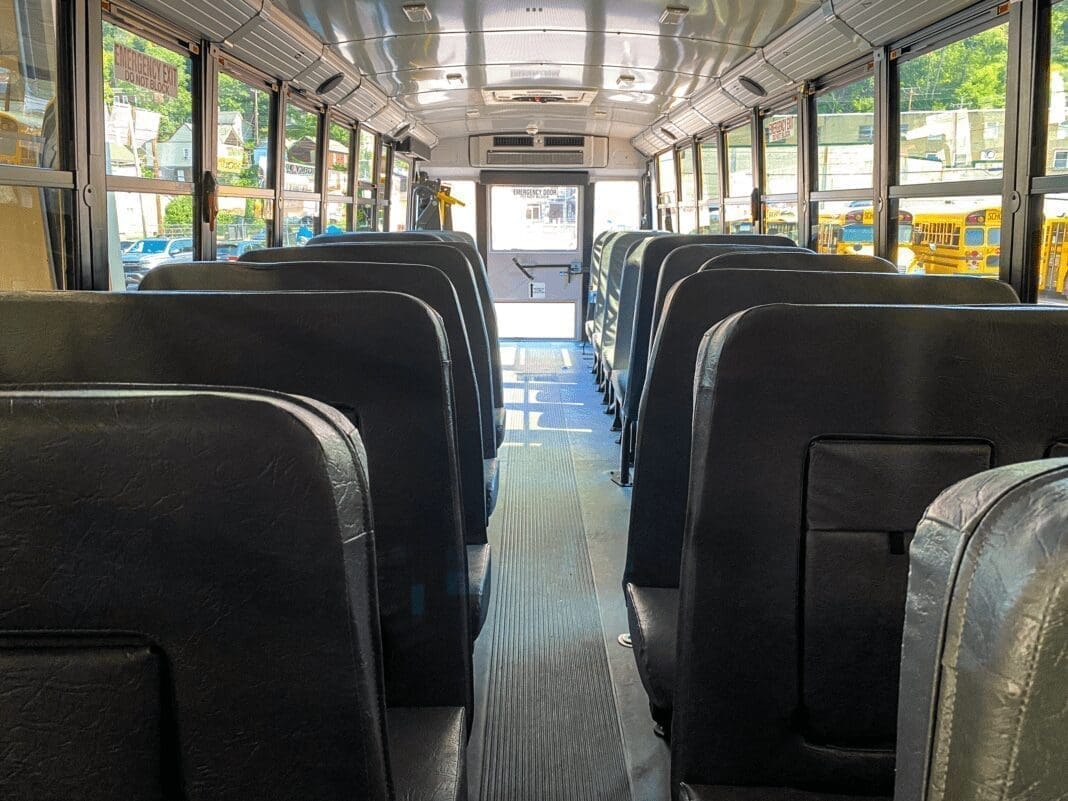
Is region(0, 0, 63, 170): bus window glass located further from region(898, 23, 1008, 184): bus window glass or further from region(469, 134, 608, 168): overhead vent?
region(469, 134, 608, 168): overhead vent

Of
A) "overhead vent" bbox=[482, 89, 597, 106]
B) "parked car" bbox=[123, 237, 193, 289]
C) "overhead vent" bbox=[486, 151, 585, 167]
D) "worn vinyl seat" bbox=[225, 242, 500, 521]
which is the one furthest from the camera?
"overhead vent" bbox=[486, 151, 585, 167]

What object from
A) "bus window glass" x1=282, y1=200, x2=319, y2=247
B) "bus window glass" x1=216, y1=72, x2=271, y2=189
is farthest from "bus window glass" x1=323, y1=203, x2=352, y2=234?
"bus window glass" x1=216, y1=72, x2=271, y2=189

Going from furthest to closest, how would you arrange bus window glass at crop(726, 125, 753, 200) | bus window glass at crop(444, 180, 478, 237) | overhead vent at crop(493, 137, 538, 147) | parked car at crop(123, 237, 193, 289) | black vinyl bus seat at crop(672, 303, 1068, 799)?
1. bus window glass at crop(444, 180, 478, 237)
2. overhead vent at crop(493, 137, 538, 147)
3. bus window glass at crop(726, 125, 753, 200)
4. parked car at crop(123, 237, 193, 289)
5. black vinyl bus seat at crop(672, 303, 1068, 799)

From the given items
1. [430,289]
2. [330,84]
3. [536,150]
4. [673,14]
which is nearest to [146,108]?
[430,289]

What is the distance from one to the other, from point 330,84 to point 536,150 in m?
5.26

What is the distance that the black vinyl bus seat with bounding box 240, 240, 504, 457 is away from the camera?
3.44 metres

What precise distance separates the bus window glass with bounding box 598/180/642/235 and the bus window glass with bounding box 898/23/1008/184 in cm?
727

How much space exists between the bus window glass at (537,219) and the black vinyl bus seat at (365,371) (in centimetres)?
1002

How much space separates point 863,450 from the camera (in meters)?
1.38

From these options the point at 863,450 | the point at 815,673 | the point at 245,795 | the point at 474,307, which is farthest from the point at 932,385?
the point at 474,307

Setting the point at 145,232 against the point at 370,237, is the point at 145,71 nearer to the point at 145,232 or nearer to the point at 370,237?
the point at 145,232

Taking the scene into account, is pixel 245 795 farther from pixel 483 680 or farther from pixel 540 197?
pixel 540 197

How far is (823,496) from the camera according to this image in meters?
1.40

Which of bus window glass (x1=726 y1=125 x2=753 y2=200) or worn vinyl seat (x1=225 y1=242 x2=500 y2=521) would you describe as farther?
bus window glass (x1=726 y1=125 x2=753 y2=200)
